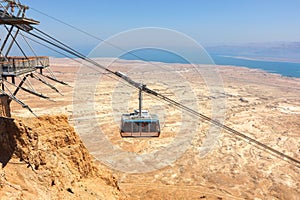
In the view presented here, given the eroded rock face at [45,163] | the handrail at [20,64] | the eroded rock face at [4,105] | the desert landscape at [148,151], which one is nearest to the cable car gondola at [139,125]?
the desert landscape at [148,151]

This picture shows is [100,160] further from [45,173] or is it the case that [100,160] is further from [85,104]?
[85,104]

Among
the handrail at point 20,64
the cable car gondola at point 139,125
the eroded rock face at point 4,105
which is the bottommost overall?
the cable car gondola at point 139,125

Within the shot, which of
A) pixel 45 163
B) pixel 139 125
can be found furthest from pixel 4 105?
pixel 139 125

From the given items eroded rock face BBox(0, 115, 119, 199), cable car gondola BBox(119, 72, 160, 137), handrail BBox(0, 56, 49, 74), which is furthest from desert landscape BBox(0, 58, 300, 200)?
cable car gondola BBox(119, 72, 160, 137)

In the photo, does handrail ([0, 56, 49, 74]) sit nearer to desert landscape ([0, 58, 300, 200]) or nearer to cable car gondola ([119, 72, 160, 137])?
desert landscape ([0, 58, 300, 200])

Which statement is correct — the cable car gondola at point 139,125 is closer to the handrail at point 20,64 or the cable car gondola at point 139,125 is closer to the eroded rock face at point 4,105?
the handrail at point 20,64

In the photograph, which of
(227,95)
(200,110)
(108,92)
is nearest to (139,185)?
(200,110)
